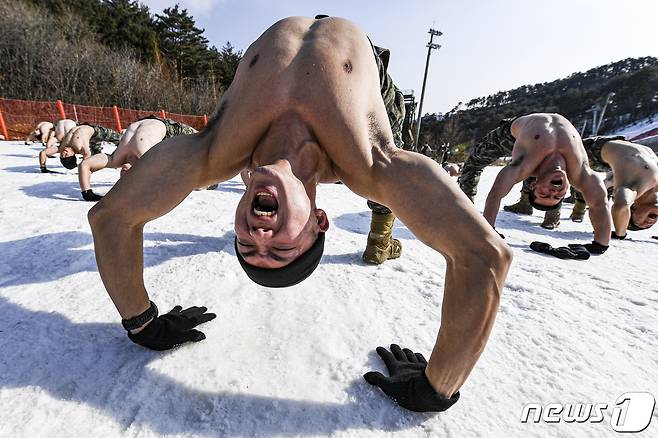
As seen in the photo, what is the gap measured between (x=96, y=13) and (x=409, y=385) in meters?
35.8

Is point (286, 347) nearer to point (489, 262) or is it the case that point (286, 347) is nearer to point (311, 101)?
point (489, 262)

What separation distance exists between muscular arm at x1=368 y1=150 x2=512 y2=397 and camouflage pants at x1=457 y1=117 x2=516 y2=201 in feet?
14.1

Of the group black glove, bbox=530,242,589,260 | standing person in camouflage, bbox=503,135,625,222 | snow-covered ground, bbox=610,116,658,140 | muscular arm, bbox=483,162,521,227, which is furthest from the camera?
snow-covered ground, bbox=610,116,658,140

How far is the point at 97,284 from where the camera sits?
1.82m

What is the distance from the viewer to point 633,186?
12.7 feet

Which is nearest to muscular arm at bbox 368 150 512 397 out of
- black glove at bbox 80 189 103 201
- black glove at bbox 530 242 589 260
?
black glove at bbox 530 242 589 260

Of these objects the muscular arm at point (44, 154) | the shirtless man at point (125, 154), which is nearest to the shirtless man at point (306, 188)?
the shirtless man at point (125, 154)

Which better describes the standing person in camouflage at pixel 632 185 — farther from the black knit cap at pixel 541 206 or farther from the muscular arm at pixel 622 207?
the black knit cap at pixel 541 206

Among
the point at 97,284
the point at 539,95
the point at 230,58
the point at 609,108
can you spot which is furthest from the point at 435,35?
the point at 539,95

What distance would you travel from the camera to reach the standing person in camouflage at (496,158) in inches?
175

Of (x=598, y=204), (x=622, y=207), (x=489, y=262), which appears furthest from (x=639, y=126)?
(x=489, y=262)

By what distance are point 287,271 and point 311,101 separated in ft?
2.04

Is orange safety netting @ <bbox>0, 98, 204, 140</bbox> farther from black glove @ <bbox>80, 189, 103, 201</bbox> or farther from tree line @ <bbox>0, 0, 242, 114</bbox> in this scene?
black glove @ <bbox>80, 189, 103, 201</bbox>

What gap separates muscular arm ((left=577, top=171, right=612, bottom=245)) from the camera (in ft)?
10.6
